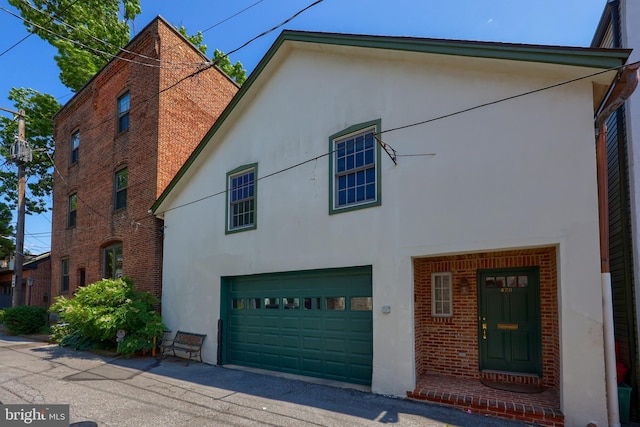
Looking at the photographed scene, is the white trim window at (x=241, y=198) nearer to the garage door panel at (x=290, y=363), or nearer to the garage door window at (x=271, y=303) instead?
the garage door window at (x=271, y=303)

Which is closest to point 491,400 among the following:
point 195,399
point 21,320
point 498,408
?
point 498,408

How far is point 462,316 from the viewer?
7.84m

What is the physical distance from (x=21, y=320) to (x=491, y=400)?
17780 mm

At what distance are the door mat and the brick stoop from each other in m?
0.13

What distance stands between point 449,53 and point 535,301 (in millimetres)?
4774

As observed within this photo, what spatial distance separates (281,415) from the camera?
611 centimetres

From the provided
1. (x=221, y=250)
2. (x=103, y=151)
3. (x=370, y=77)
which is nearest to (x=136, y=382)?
(x=221, y=250)

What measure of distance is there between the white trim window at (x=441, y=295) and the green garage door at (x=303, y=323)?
145cm

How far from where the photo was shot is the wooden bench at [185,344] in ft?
34.4

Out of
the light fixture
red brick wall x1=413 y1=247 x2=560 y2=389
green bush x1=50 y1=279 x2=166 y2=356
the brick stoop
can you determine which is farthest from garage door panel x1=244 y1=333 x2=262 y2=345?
the light fixture

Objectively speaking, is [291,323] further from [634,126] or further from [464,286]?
[634,126]

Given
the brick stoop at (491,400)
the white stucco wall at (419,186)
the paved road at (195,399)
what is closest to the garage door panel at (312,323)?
the paved road at (195,399)

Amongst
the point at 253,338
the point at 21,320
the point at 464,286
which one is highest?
the point at 464,286

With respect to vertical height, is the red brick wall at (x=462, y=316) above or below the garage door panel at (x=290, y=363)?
above
